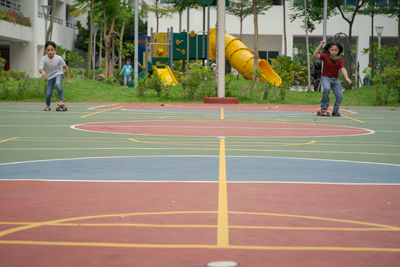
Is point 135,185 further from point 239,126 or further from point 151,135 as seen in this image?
point 239,126

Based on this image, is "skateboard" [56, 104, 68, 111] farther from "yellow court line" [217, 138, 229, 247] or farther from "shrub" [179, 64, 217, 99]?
"yellow court line" [217, 138, 229, 247]

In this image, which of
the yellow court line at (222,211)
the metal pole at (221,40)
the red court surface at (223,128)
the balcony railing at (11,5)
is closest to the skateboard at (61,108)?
the red court surface at (223,128)

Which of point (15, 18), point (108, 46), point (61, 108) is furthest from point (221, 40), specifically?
point (15, 18)

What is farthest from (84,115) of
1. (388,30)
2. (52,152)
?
(388,30)

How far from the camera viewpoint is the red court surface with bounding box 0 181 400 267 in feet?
12.4

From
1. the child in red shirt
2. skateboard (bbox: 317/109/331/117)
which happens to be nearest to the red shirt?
the child in red shirt

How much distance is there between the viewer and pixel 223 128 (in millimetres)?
13883

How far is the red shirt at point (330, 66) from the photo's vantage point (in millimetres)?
17750

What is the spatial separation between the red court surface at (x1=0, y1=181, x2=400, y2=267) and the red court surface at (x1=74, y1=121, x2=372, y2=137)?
6.21 m

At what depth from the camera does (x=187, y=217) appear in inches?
194

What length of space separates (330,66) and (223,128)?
17.1 ft

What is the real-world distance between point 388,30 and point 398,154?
54.7 metres

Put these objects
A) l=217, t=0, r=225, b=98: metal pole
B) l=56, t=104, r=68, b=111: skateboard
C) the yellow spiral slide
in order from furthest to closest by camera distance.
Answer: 1. the yellow spiral slide
2. l=217, t=0, r=225, b=98: metal pole
3. l=56, t=104, r=68, b=111: skateboard

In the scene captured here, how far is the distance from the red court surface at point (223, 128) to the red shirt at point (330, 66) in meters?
3.01
